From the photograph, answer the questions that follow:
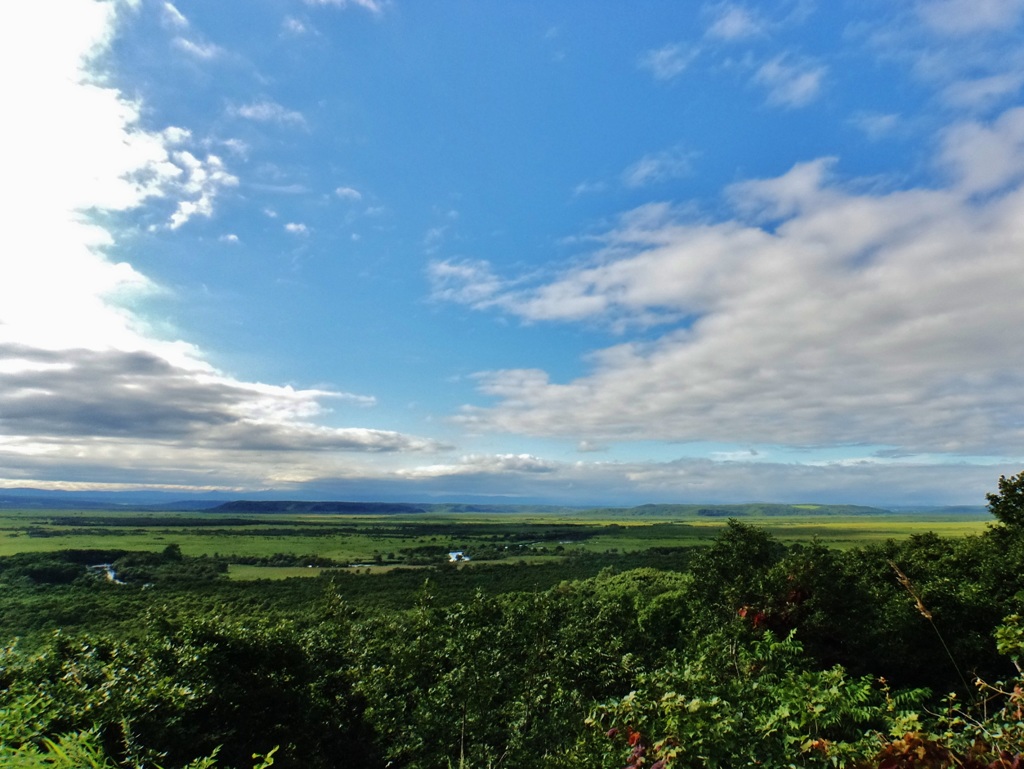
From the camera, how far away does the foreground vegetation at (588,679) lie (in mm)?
6898

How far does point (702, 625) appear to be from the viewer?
32.9 m

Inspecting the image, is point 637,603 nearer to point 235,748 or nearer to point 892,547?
point 892,547

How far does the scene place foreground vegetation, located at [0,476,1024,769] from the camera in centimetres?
690

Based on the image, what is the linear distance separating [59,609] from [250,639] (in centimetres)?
7948

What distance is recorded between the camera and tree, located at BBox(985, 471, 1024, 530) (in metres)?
42.7

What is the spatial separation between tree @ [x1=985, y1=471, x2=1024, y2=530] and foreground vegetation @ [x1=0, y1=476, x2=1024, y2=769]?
134mm

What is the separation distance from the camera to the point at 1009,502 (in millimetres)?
43781

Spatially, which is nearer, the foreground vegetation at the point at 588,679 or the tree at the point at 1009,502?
the foreground vegetation at the point at 588,679

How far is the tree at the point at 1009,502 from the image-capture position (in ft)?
140

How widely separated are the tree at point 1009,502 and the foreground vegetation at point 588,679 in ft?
0.44

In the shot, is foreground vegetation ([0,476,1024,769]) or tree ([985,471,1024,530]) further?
tree ([985,471,1024,530])

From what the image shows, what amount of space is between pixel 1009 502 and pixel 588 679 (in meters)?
43.5

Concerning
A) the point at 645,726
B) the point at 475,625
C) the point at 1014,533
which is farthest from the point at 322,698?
the point at 1014,533

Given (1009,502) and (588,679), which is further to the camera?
(1009,502)
